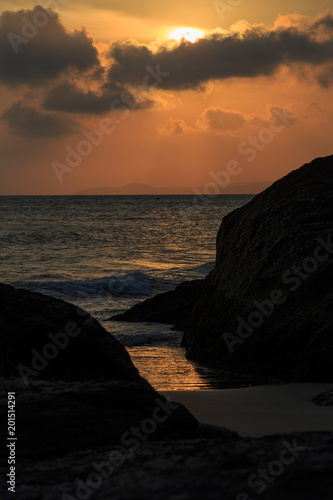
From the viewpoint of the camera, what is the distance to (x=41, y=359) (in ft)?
13.7

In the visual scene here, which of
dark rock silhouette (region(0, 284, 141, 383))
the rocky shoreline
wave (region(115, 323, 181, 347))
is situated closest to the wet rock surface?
the rocky shoreline

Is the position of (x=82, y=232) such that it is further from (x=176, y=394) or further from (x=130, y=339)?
(x=176, y=394)

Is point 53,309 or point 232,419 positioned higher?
point 53,309

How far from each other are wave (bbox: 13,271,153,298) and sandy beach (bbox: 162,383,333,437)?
13.0 metres

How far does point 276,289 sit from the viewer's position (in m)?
6.71

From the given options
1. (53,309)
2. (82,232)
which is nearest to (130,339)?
(53,309)

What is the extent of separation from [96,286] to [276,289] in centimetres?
1318

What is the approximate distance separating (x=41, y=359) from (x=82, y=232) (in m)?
42.0

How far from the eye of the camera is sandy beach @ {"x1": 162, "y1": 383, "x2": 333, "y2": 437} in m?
3.84

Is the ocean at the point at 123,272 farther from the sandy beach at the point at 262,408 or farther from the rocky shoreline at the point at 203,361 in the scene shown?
the sandy beach at the point at 262,408

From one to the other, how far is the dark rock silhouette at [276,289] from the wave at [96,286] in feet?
33.7

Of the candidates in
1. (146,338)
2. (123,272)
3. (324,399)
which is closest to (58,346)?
(324,399)

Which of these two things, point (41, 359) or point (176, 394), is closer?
point (41, 359)

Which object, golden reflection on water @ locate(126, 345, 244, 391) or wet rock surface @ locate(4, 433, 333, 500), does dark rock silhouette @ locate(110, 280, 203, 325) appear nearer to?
golden reflection on water @ locate(126, 345, 244, 391)
